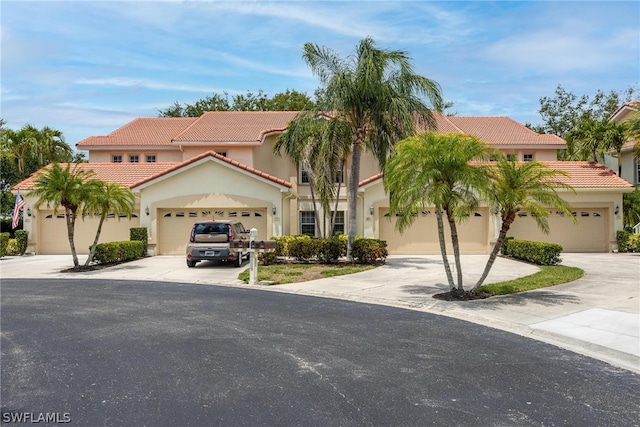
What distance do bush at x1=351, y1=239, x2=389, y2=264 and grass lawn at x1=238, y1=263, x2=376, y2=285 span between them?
452mm

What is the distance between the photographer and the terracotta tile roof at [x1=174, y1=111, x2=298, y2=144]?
2923 centimetres

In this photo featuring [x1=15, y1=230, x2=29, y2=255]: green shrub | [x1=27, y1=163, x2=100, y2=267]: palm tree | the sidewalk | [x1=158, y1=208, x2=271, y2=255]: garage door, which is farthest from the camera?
[x1=15, y1=230, x2=29, y2=255]: green shrub

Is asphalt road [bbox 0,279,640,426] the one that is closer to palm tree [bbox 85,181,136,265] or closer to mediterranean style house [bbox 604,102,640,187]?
palm tree [bbox 85,181,136,265]

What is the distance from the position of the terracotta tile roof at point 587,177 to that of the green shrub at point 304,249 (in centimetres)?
509

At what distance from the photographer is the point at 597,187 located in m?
24.7

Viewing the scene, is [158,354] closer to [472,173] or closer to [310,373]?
[310,373]

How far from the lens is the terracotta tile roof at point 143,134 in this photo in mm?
32438

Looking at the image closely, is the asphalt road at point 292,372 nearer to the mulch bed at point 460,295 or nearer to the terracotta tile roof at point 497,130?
the mulch bed at point 460,295

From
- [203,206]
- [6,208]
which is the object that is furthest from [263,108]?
[203,206]

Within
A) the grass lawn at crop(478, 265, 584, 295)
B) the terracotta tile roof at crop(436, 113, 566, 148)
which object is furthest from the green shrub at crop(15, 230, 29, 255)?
the terracotta tile roof at crop(436, 113, 566, 148)

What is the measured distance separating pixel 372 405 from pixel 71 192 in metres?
16.1

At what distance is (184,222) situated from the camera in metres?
24.5

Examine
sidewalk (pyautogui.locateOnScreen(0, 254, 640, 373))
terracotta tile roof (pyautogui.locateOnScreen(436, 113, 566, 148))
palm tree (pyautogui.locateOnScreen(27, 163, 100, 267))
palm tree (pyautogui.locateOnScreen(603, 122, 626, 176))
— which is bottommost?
sidewalk (pyautogui.locateOnScreen(0, 254, 640, 373))

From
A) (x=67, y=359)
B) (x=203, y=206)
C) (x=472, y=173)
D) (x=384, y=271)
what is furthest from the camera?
(x=203, y=206)
